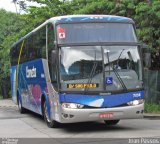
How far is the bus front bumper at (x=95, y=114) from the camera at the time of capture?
42.7 ft

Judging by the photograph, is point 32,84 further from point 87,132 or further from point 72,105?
point 72,105

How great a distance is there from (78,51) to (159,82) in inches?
387

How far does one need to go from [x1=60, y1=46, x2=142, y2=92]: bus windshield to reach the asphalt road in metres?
1.30

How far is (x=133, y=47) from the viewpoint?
1385cm

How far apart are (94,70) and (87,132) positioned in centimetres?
188

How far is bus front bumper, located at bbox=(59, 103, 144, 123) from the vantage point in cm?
1301

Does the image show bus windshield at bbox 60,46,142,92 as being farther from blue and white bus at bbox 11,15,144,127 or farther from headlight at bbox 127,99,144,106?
headlight at bbox 127,99,144,106

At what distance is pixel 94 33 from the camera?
13.8m

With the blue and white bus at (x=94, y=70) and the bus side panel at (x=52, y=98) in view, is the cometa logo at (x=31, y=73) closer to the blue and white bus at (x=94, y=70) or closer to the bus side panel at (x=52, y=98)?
the bus side panel at (x=52, y=98)

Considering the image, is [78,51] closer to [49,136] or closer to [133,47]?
[133,47]

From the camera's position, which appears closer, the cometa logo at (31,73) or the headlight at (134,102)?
the headlight at (134,102)

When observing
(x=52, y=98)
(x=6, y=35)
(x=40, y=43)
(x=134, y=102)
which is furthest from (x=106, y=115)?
(x=6, y=35)

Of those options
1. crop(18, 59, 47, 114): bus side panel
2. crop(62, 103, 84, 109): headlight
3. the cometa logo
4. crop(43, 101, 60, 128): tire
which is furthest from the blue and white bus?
the cometa logo

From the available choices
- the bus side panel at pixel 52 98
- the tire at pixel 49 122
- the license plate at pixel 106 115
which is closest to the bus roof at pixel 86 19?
the bus side panel at pixel 52 98
